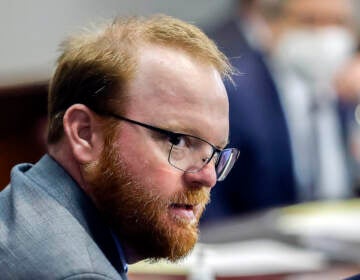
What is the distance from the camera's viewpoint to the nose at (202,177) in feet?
3.99

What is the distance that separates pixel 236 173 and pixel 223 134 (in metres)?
1.89

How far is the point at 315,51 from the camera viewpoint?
12.6ft

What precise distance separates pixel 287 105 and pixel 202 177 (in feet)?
7.27

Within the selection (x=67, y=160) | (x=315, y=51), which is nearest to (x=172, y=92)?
(x=67, y=160)

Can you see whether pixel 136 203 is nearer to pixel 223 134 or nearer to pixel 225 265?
pixel 223 134

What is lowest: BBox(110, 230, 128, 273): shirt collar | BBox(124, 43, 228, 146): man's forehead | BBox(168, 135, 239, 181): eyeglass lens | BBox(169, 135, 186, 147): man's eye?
BBox(110, 230, 128, 273): shirt collar

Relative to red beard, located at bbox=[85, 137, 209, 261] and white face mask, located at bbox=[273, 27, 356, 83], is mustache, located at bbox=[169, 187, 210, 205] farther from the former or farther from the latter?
white face mask, located at bbox=[273, 27, 356, 83]

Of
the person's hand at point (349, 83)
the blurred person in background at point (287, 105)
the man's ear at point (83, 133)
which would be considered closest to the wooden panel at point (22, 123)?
the blurred person in background at point (287, 105)

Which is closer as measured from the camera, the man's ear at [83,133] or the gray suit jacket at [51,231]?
the gray suit jacket at [51,231]

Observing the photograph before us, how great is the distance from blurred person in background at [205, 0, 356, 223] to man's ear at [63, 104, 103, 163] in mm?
1727

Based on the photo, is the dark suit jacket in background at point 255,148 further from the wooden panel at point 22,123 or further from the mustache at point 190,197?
the mustache at point 190,197

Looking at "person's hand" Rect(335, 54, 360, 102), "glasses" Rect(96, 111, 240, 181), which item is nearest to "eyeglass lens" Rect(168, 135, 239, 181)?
"glasses" Rect(96, 111, 240, 181)

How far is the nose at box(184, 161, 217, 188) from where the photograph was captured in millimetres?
1218

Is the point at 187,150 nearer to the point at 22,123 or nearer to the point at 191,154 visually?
the point at 191,154
